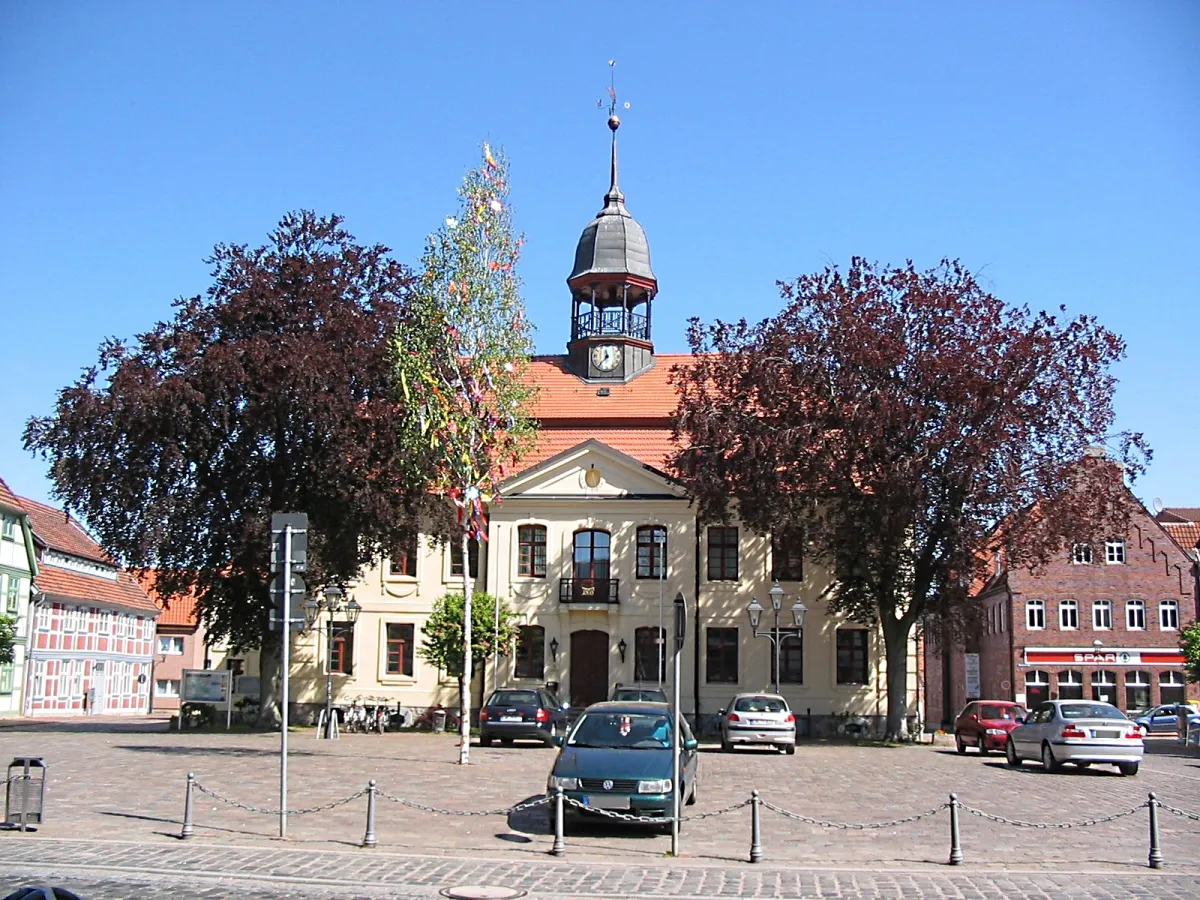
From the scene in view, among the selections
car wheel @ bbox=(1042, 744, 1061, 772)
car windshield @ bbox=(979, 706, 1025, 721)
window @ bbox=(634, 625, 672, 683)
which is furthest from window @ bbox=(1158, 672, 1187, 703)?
car wheel @ bbox=(1042, 744, 1061, 772)

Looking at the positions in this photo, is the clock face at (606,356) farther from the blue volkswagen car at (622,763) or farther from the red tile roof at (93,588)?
the blue volkswagen car at (622,763)

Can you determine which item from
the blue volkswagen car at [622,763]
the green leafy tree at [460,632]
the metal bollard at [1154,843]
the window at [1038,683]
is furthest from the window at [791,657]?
the metal bollard at [1154,843]

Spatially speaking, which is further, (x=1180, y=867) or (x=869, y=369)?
(x=869, y=369)

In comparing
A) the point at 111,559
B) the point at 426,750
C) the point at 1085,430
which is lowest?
the point at 426,750

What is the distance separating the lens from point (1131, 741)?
25.3 meters

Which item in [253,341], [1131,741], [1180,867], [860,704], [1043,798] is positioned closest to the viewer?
[1180,867]

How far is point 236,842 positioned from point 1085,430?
96.1 feet

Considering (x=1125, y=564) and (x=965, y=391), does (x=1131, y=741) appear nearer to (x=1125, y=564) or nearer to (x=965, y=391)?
(x=965, y=391)

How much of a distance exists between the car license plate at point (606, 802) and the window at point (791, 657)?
97.4 ft

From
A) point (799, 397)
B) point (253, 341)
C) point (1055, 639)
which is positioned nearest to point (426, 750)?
point (253, 341)

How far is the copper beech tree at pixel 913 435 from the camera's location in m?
35.9

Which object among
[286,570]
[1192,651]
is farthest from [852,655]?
[286,570]

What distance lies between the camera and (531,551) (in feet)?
150

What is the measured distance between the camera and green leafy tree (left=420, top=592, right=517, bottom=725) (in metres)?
41.1
